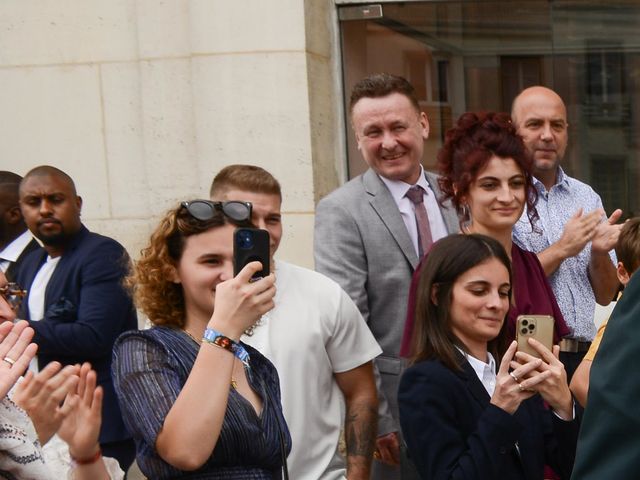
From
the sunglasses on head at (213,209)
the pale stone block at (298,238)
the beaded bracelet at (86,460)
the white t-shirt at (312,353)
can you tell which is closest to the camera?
the sunglasses on head at (213,209)

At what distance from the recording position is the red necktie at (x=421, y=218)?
4531 mm

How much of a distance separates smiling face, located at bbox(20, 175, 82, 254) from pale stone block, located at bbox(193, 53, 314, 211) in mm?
1657

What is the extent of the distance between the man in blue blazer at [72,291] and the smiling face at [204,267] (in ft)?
5.44

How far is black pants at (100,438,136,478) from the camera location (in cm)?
493

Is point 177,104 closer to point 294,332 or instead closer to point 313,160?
point 313,160

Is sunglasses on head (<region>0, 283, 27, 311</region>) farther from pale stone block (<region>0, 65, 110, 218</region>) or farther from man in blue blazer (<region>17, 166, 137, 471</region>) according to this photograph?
pale stone block (<region>0, 65, 110, 218</region>)

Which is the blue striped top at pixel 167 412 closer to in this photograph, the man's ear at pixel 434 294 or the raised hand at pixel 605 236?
the man's ear at pixel 434 294

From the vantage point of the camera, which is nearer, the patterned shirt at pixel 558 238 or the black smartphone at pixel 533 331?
the black smartphone at pixel 533 331

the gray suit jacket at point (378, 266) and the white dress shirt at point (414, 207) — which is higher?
the white dress shirt at point (414, 207)

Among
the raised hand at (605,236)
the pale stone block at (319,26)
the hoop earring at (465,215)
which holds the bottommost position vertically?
the raised hand at (605,236)

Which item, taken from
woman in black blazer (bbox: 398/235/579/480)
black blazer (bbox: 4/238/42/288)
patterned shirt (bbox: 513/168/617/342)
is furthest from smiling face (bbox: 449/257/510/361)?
black blazer (bbox: 4/238/42/288)

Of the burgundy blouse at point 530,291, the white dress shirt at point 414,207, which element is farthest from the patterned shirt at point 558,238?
the white dress shirt at point 414,207

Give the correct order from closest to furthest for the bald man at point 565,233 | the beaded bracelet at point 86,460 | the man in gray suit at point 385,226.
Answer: the beaded bracelet at point 86,460, the man in gray suit at point 385,226, the bald man at point 565,233

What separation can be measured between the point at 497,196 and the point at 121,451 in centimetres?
211
